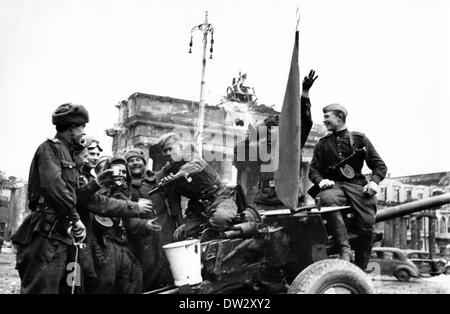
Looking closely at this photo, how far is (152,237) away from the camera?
186 inches

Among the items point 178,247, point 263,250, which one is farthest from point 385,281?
point 178,247

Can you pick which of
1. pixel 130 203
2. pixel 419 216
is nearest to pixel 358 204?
pixel 130 203

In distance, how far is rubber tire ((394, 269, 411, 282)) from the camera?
22.5ft

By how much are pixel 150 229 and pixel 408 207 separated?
239 cm

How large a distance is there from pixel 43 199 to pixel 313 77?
7.58 ft

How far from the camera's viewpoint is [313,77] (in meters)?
4.41

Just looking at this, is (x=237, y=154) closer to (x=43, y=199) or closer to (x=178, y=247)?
(x=178, y=247)

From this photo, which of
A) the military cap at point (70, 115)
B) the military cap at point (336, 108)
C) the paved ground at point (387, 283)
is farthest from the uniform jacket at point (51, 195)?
the military cap at point (336, 108)

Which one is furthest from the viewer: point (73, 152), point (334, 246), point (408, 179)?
point (408, 179)

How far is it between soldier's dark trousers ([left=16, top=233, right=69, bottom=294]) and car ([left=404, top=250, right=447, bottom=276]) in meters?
4.31

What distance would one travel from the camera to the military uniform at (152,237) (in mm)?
4535

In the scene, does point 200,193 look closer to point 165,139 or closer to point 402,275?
point 165,139

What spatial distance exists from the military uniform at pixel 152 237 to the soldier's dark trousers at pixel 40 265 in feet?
2.95

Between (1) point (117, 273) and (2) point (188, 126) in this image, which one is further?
(2) point (188, 126)
